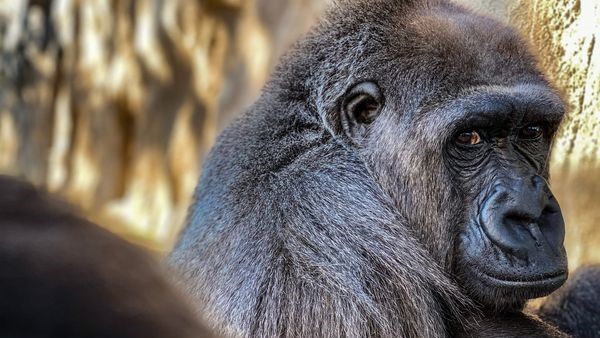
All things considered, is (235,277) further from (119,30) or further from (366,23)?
(119,30)

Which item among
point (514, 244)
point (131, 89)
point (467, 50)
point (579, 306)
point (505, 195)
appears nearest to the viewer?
point (514, 244)

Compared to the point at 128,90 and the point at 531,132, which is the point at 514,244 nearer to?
the point at 531,132

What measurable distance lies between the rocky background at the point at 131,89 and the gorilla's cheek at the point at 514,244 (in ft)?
18.0

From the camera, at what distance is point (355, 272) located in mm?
3227

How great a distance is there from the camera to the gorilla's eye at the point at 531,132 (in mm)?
3570

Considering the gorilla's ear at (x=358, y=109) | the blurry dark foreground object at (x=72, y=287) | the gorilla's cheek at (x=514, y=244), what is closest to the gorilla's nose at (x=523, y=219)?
the gorilla's cheek at (x=514, y=244)

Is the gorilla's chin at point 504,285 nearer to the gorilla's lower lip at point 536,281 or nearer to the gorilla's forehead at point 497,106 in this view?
the gorilla's lower lip at point 536,281

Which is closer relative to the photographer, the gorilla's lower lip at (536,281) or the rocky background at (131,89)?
the gorilla's lower lip at (536,281)

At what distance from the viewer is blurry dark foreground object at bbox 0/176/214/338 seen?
3.54 ft

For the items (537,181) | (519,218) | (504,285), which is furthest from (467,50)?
(504,285)

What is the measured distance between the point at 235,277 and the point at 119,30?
35.6 ft

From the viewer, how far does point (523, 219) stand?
3256 millimetres

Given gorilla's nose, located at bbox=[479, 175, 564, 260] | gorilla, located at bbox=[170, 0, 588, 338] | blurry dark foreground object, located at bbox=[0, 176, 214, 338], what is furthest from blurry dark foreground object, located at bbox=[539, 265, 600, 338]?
blurry dark foreground object, located at bbox=[0, 176, 214, 338]

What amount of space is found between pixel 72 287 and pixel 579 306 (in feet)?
11.8
